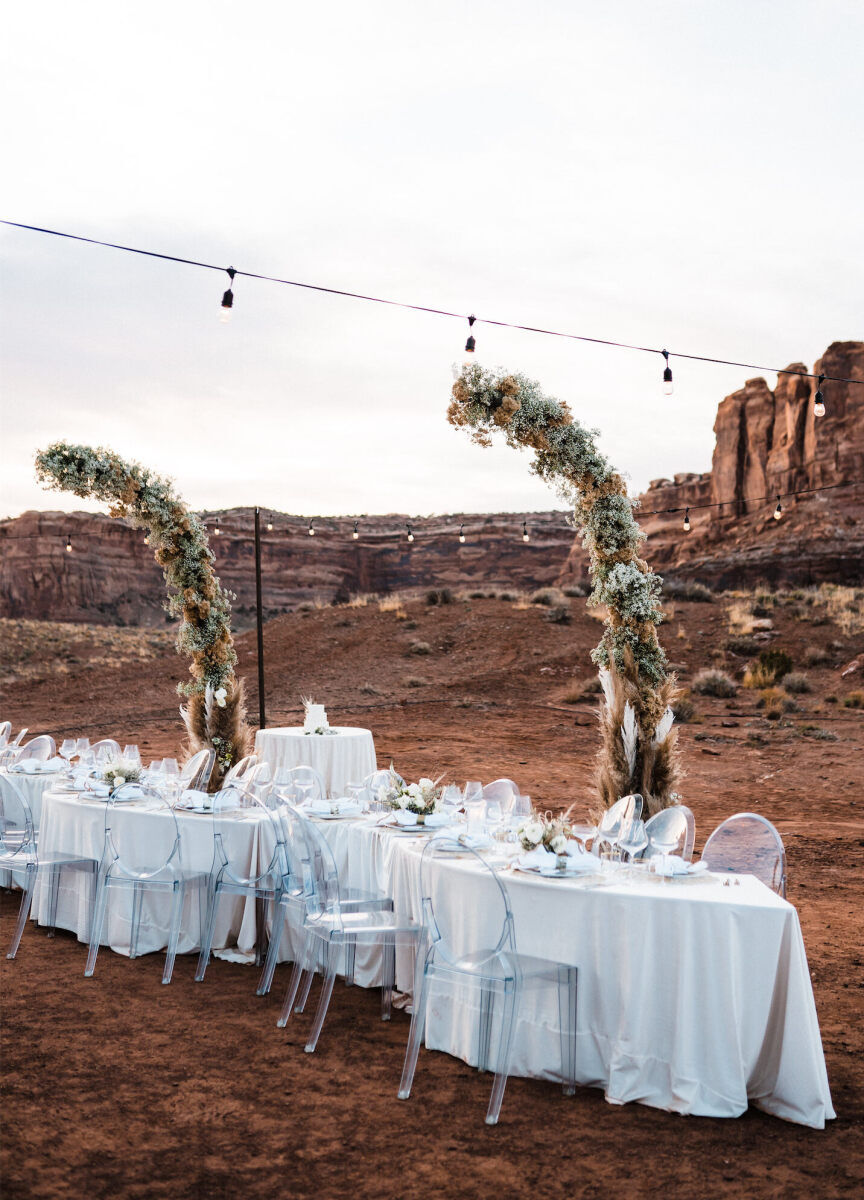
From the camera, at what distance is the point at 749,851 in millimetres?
5336

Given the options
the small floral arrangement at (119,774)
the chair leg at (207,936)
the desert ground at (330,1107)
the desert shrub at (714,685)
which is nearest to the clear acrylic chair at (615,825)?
the desert ground at (330,1107)

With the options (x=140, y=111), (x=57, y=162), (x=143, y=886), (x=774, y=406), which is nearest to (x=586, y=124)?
(x=140, y=111)

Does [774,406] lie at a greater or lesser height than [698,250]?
greater

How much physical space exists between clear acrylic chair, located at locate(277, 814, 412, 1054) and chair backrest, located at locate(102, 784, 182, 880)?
1533 millimetres

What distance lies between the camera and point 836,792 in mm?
15141

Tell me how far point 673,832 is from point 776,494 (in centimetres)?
5366

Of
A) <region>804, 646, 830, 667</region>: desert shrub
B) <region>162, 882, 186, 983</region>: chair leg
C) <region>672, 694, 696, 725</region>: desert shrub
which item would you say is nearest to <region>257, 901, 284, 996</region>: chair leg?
<region>162, 882, 186, 983</region>: chair leg

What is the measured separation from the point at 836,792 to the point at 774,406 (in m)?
47.2

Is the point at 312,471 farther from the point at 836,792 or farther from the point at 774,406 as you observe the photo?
the point at 836,792

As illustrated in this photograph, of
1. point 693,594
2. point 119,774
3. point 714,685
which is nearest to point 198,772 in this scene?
point 119,774

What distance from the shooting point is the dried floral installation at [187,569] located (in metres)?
10.6

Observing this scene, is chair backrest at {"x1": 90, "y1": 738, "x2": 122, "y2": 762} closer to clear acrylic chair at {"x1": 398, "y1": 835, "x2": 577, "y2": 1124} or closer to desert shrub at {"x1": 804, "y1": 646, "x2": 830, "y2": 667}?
clear acrylic chair at {"x1": 398, "y1": 835, "x2": 577, "y2": 1124}

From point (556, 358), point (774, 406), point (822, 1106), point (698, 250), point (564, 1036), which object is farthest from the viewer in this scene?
point (774, 406)

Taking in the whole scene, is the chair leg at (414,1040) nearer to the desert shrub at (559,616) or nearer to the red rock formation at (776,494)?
the desert shrub at (559,616)
